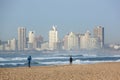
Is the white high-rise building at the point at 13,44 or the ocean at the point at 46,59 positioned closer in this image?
the ocean at the point at 46,59

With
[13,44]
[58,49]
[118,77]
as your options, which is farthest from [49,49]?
[118,77]

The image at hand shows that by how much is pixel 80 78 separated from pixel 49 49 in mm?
110226

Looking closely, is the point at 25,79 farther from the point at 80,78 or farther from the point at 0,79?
the point at 80,78

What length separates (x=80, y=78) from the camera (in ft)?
81.3

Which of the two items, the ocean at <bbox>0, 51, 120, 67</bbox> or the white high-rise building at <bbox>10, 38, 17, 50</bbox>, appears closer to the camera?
the ocean at <bbox>0, 51, 120, 67</bbox>

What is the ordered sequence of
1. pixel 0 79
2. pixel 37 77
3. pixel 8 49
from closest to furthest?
pixel 0 79 → pixel 37 77 → pixel 8 49

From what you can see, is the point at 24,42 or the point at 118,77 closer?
the point at 118,77

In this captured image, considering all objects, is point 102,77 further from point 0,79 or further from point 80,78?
point 0,79

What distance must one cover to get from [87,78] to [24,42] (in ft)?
366

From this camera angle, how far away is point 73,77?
986 inches

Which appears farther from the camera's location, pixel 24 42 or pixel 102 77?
pixel 24 42

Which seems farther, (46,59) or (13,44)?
(13,44)

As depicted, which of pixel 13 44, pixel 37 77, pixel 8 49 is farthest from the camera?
pixel 13 44

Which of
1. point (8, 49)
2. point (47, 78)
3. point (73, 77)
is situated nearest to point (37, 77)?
point (47, 78)
